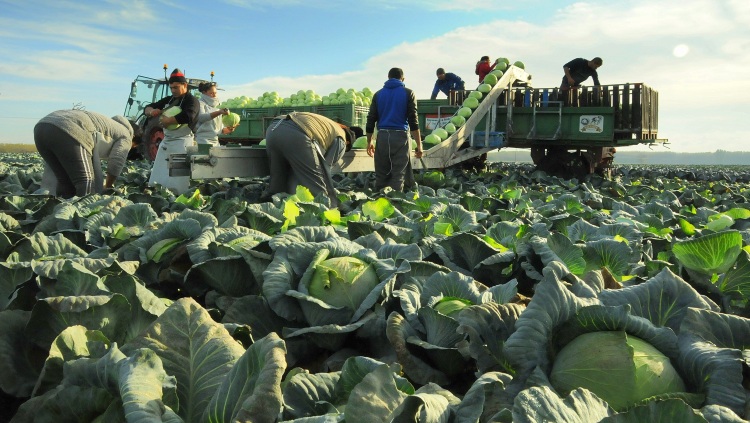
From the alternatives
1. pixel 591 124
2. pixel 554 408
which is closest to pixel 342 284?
pixel 554 408

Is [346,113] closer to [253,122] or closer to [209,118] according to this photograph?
[253,122]

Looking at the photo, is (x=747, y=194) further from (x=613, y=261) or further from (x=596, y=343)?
(x=596, y=343)

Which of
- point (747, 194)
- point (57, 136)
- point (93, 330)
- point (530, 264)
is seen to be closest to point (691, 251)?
point (530, 264)

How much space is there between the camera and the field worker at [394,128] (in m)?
8.71

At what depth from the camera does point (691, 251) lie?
8.99 ft

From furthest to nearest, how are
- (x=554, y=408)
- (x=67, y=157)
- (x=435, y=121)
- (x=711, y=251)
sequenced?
(x=435, y=121) → (x=67, y=157) → (x=711, y=251) → (x=554, y=408)

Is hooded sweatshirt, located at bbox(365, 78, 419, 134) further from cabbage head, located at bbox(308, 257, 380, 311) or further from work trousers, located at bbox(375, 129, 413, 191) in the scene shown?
cabbage head, located at bbox(308, 257, 380, 311)

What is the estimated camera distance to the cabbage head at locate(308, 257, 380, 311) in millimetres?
2395

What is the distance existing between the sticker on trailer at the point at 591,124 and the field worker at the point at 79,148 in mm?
8934

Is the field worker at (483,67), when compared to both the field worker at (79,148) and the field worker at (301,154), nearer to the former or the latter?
the field worker at (301,154)

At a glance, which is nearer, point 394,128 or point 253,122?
point 394,128

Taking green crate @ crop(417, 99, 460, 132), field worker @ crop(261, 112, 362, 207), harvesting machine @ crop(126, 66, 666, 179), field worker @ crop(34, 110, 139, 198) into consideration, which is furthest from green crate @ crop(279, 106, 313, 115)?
field worker @ crop(261, 112, 362, 207)

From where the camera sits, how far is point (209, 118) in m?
10.1

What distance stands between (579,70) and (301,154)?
884cm
